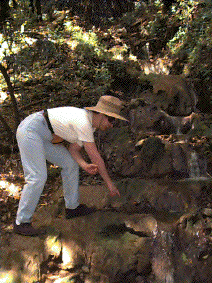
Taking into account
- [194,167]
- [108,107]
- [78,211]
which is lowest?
[194,167]

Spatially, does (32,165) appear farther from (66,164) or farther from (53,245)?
(53,245)

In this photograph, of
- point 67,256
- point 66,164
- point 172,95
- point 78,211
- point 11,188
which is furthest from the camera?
point 172,95

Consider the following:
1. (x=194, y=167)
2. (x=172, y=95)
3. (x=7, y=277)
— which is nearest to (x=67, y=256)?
(x=7, y=277)

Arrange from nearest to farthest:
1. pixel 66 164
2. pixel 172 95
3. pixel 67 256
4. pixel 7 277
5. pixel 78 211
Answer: pixel 7 277
pixel 67 256
pixel 66 164
pixel 78 211
pixel 172 95

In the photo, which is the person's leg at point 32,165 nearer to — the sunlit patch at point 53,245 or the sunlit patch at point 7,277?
the sunlit patch at point 53,245

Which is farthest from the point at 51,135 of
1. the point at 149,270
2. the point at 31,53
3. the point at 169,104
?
the point at 169,104

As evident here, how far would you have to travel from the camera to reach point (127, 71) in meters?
9.80

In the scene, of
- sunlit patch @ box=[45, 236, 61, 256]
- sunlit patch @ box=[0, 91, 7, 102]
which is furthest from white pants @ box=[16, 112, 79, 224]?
Result: sunlit patch @ box=[0, 91, 7, 102]

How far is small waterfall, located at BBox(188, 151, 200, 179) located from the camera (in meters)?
6.02

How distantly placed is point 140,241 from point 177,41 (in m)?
10.0

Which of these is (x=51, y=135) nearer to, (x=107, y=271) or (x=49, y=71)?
(x=107, y=271)

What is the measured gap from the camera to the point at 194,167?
6.08 meters

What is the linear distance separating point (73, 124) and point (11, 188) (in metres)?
2.36

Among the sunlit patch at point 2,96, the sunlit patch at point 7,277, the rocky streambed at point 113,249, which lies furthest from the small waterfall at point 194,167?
the sunlit patch at point 2,96
